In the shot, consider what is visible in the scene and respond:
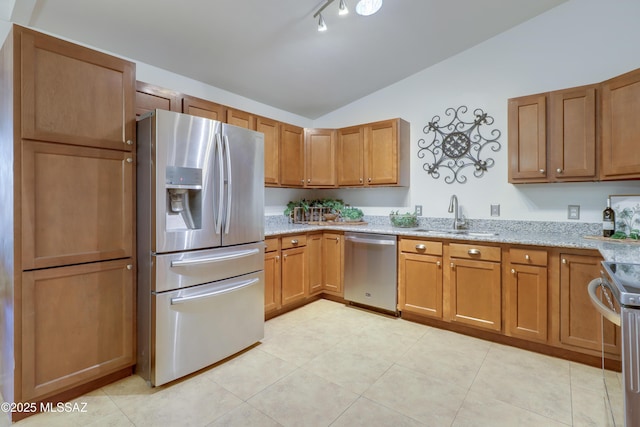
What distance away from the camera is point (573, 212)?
269 cm

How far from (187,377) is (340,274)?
190cm

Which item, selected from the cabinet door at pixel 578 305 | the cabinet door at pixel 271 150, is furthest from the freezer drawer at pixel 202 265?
the cabinet door at pixel 578 305

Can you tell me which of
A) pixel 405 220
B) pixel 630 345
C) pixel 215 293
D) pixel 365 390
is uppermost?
pixel 405 220

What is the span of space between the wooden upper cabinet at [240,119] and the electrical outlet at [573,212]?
3.17 meters

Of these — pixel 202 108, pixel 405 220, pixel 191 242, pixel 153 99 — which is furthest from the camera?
pixel 405 220

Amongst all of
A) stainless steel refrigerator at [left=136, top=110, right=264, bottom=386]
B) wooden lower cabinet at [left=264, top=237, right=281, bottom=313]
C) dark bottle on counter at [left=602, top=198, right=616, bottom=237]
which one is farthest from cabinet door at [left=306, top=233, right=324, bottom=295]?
dark bottle on counter at [left=602, top=198, right=616, bottom=237]

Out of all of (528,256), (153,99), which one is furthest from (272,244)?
(528,256)

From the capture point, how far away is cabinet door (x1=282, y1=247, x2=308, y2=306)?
3.17 metres

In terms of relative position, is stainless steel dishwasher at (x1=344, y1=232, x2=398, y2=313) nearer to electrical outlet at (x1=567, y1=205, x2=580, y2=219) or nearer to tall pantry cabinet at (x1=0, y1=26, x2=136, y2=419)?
electrical outlet at (x1=567, y1=205, x2=580, y2=219)

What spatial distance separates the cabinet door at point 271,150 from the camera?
3426 mm

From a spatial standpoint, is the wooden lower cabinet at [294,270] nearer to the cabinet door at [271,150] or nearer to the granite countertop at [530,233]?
the granite countertop at [530,233]

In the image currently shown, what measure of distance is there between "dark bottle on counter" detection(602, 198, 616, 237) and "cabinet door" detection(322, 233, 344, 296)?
7.64 feet

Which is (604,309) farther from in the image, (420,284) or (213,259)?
(213,259)

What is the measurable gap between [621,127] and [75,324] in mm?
3919
